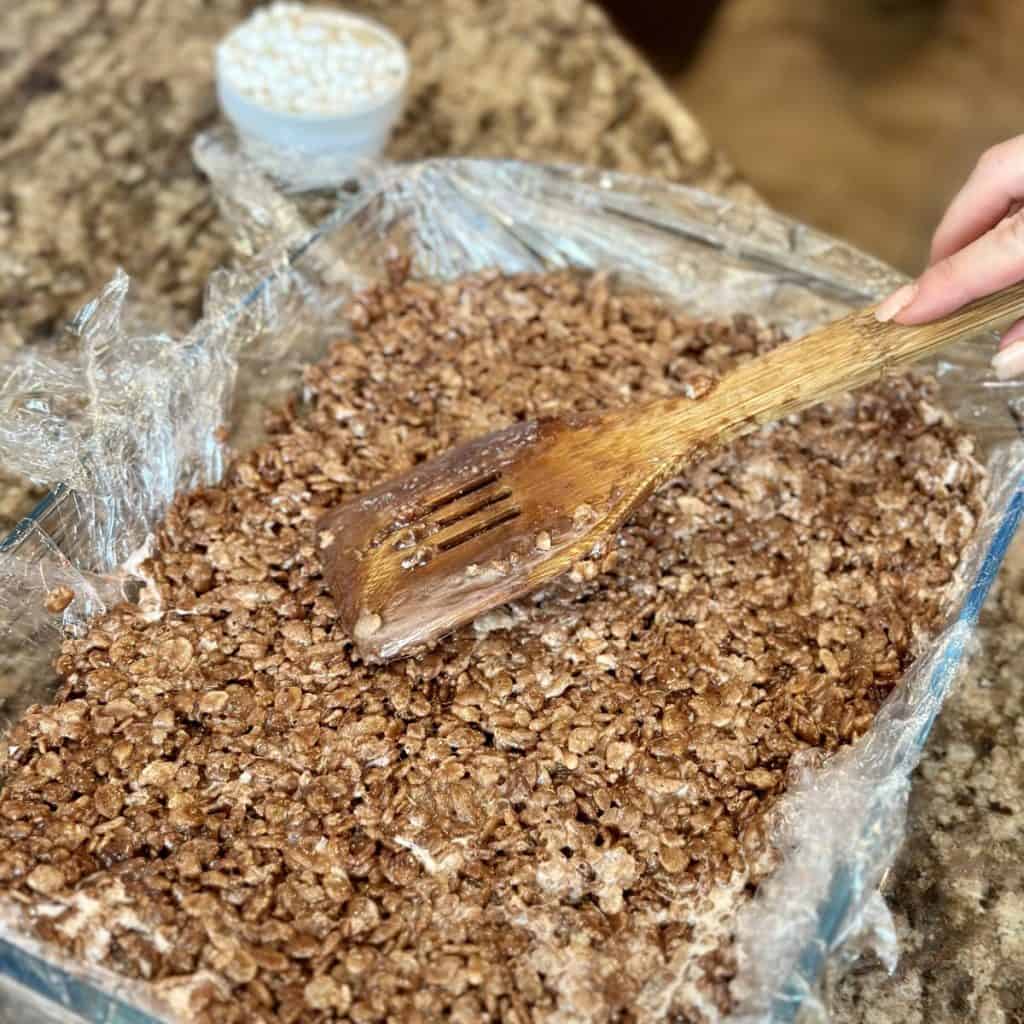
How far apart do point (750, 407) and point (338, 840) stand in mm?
737

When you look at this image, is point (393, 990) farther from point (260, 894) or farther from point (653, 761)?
point (653, 761)

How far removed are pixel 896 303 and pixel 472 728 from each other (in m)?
0.74

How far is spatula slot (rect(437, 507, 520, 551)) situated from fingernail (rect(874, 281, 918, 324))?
52cm

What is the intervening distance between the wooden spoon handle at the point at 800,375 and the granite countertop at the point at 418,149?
51 cm

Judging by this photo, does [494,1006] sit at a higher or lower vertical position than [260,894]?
lower

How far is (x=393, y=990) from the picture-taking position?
1195mm

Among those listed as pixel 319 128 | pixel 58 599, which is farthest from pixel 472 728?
pixel 319 128

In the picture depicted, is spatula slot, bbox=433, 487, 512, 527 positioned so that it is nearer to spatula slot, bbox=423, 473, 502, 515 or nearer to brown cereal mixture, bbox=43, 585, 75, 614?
spatula slot, bbox=423, 473, 502, 515

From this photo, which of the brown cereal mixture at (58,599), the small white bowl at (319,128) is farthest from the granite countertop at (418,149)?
the brown cereal mixture at (58,599)

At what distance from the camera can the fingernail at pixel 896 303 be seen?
4.73 ft

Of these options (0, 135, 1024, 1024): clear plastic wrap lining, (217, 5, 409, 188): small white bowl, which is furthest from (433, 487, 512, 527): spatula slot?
(217, 5, 409, 188): small white bowl

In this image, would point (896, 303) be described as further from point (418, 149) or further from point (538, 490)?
point (418, 149)

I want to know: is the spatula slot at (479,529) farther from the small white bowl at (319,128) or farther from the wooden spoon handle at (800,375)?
the small white bowl at (319,128)

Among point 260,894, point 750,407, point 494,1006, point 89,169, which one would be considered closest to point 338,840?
point 260,894
